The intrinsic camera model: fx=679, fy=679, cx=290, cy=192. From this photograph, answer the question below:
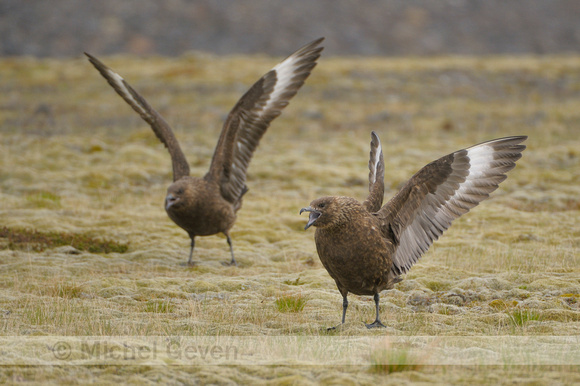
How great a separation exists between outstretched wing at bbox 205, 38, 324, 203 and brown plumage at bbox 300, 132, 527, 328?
342 centimetres

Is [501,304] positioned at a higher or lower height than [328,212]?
lower

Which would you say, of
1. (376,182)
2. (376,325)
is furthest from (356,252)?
(376,182)

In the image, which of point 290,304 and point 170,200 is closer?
point 290,304

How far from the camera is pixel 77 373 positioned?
485 centimetres

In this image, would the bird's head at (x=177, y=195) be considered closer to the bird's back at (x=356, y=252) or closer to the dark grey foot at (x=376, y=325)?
the bird's back at (x=356, y=252)

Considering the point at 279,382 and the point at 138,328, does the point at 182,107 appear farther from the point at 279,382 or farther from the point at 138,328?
the point at 279,382

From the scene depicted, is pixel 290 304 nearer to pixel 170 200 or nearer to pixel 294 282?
pixel 294 282

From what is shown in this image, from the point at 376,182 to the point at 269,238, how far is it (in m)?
4.49

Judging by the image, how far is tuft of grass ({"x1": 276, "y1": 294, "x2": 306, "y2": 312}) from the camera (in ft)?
23.4

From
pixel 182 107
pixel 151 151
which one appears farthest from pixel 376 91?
pixel 151 151

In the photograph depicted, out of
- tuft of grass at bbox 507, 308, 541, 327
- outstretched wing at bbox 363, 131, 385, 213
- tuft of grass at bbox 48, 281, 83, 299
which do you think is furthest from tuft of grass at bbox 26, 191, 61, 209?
tuft of grass at bbox 507, 308, 541, 327

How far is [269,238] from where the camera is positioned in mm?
11453

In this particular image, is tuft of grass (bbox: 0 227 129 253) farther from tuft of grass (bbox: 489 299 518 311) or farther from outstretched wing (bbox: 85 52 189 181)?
tuft of grass (bbox: 489 299 518 311)

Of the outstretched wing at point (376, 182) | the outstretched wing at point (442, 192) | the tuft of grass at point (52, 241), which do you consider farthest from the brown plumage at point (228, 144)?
the outstretched wing at point (442, 192)
